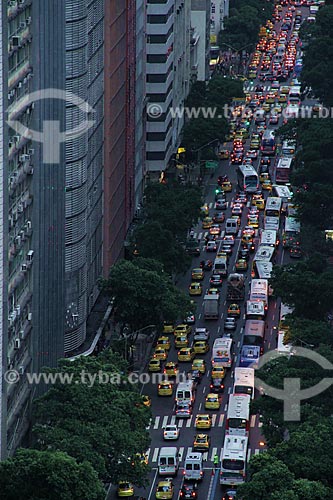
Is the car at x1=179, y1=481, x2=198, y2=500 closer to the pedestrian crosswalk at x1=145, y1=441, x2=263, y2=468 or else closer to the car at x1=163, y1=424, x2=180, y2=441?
the pedestrian crosswalk at x1=145, y1=441, x2=263, y2=468

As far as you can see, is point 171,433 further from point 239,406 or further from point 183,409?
point 183,409

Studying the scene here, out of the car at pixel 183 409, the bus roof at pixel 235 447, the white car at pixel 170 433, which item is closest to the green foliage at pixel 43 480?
the bus roof at pixel 235 447

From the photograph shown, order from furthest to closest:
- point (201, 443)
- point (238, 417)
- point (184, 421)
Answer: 1. point (184, 421)
2. point (238, 417)
3. point (201, 443)

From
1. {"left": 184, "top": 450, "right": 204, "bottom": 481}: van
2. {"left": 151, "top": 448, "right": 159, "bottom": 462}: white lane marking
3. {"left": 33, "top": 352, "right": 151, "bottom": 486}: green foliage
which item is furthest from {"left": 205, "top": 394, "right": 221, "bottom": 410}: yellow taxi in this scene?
{"left": 33, "top": 352, "right": 151, "bottom": 486}: green foliage

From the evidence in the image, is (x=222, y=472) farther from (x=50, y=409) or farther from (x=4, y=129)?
(x=4, y=129)

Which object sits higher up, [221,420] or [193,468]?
[193,468]

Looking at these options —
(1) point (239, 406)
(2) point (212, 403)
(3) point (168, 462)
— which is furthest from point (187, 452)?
(2) point (212, 403)
